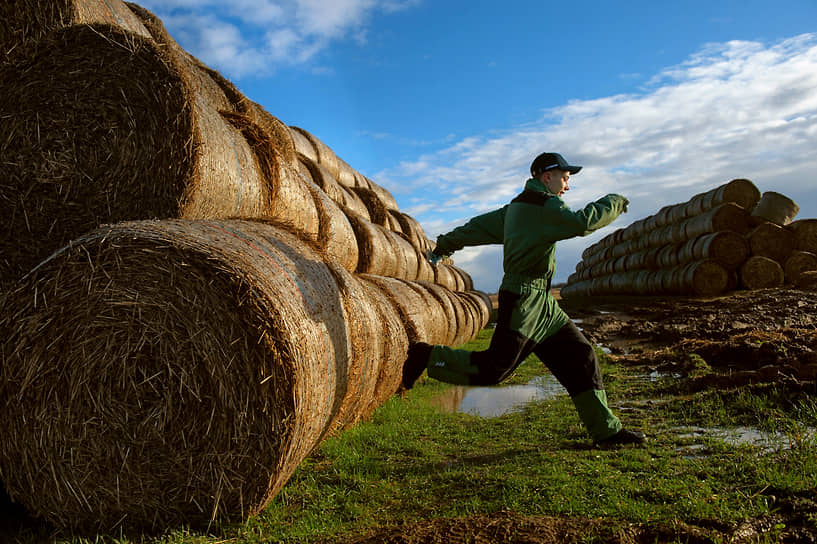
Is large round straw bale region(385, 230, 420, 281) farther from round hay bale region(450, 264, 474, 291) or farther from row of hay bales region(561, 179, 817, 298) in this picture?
row of hay bales region(561, 179, 817, 298)

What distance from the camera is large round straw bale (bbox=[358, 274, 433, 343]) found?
609 centimetres

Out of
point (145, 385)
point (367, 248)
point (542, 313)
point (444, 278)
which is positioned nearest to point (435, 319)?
point (367, 248)

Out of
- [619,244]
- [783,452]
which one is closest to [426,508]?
[783,452]

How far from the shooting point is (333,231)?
6.49 metres

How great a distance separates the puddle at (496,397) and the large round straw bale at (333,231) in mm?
2024

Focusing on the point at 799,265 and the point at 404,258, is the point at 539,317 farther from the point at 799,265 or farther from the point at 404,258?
the point at 799,265

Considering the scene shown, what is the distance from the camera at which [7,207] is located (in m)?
3.55

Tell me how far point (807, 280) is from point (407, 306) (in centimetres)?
1207

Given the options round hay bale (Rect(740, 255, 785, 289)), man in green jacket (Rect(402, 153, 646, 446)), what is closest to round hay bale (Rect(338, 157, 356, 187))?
man in green jacket (Rect(402, 153, 646, 446))

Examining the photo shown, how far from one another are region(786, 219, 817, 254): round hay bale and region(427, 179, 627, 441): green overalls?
13653 mm

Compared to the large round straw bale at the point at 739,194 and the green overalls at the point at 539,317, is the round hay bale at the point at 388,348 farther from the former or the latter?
the large round straw bale at the point at 739,194

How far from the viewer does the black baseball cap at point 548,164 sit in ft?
14.4

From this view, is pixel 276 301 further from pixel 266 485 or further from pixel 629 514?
pixel 629 514

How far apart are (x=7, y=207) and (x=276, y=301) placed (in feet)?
6.60
